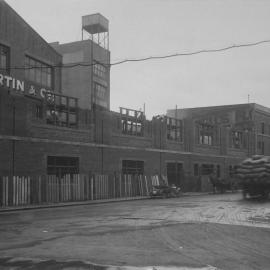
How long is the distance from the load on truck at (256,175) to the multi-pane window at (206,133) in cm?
2175

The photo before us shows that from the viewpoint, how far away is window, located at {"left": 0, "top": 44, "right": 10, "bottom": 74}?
36.0 meters

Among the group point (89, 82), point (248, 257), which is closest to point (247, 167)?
point (248, 257)

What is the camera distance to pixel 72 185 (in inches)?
1296

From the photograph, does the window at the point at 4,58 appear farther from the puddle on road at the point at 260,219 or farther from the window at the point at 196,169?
the window at the point at 196,169

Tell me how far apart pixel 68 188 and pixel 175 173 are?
18.2m

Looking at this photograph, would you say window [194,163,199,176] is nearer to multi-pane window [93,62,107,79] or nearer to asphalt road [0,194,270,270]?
multi-pane window [93,62,107,79]

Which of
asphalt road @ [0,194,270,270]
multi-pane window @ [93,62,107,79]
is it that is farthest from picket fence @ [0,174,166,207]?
multi-pane window @ [93,62,107,79]

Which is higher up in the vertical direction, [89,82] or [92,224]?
[89,82]

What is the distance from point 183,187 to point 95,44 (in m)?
30.5

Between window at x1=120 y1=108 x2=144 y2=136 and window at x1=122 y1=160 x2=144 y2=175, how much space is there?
2.45 m

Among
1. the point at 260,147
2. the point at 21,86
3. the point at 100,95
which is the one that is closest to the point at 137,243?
the point at 21,86

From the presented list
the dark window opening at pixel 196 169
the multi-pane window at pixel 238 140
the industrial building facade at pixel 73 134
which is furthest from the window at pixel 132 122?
the multi-pane window at pixel 238 140

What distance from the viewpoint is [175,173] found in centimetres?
4875

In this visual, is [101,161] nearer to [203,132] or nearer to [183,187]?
[183,187]
